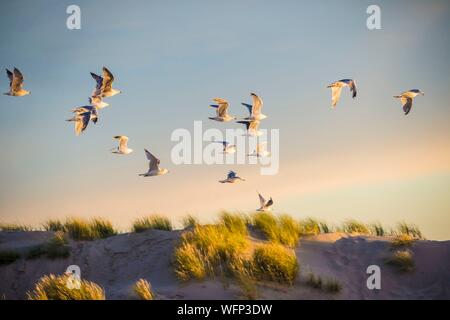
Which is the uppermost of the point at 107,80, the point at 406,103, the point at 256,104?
the point at 107,80

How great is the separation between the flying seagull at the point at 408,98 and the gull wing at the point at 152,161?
27.4ft

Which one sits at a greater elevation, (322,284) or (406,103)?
(406,103)

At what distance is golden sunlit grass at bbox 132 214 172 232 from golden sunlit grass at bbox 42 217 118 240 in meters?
0.99

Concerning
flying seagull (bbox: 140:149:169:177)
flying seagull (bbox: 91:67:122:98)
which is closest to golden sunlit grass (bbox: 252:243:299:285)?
flying seagull (bbox: 140:149:169:177)

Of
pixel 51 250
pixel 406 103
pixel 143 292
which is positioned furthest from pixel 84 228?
pixel 406 103

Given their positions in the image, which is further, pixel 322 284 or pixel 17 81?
pixel 17 81

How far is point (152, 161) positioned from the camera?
18734 mm

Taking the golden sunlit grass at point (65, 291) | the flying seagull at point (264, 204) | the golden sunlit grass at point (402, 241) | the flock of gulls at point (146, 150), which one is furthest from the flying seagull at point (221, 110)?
the golden sunlit grass at point (65, 291)

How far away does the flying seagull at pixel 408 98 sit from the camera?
20422mm

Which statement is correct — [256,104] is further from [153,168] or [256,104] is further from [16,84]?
[16,84]

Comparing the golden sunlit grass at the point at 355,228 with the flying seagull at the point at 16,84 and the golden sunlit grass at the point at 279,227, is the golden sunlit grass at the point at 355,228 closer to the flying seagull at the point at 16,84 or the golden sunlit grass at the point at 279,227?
the golden sunlit grass at the point at 279,227

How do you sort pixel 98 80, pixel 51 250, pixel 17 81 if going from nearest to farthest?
1. pixel 51 250
2. pixel 17 81
3. pixel 98 80

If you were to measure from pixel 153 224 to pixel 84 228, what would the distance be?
215cm
